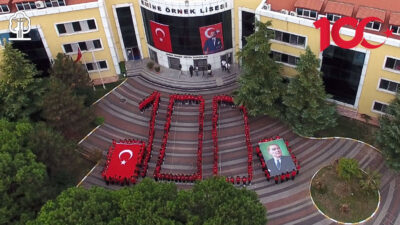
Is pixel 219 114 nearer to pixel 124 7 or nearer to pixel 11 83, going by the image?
pixel 124 7

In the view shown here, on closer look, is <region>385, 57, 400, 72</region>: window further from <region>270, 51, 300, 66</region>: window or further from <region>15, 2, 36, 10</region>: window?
<region>15, 2, 36, 10</region>: window

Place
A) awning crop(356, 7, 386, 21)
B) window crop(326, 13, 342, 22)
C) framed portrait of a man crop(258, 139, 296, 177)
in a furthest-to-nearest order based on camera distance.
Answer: window crop(326, 13, 342, 22) < framed portrait of a man crop(258, 139, 296, 177) < awning crop(356, 7, 386, 21)

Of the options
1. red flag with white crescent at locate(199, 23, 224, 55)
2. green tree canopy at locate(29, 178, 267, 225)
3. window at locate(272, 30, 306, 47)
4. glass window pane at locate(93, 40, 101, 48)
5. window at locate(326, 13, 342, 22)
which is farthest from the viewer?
glass window pane at locate(93, 40, 101, 48)

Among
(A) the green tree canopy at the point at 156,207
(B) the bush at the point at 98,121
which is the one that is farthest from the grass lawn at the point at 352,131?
(B) the bush at the point at 98,121

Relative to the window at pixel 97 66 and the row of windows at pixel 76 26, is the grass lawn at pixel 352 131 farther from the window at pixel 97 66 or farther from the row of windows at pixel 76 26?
the row of windows at pixel 76 26

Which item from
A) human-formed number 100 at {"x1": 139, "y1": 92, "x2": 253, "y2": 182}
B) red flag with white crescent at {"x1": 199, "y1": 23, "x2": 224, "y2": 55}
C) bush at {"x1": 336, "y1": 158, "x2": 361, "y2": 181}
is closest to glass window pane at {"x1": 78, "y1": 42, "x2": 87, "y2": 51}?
human-formed number 100 at {"x1": 139, "y1": 92, "x2": 253, "y2": 182}

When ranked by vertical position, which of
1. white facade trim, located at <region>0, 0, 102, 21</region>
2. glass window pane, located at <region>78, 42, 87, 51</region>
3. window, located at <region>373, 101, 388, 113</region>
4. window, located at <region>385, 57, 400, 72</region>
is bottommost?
window, located at <region>373, 101, 388, 113</region>
